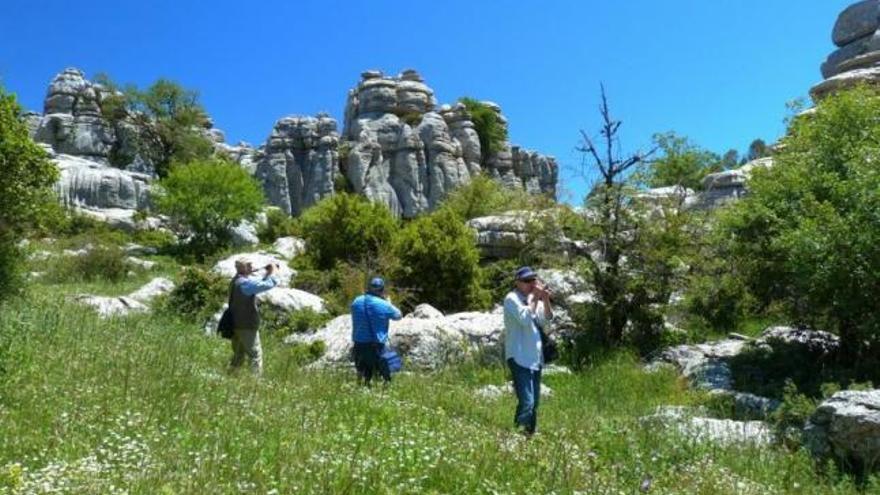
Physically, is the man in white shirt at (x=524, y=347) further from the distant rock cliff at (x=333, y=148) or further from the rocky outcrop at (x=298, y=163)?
the rocky outcrop at (x=298, y=163)

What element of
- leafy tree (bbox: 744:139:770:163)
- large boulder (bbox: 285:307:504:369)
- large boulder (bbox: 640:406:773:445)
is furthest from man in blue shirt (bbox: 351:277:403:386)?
leafy tree (bbox: 744:139:770:163)

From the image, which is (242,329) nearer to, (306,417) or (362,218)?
(306,417)

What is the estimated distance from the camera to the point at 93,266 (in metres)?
35.4

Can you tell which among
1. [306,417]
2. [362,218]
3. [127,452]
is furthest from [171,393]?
[362,218]

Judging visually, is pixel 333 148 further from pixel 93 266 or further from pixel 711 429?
pixel 711 429

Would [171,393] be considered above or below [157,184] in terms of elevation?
below

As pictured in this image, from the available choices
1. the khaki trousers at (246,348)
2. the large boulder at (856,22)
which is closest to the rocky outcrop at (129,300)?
the khaki trousers at (246,348)

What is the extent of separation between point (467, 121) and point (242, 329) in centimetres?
7056

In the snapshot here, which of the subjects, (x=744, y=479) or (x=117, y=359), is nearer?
(x=744, y=479)

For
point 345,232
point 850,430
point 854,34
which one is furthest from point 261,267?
point 854,34

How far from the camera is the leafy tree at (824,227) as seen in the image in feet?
48.7

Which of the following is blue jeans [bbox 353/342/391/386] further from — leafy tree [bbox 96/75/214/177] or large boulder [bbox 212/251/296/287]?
leafy tree [bbox 96/75/214/177]

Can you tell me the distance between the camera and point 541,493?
18.5 ft

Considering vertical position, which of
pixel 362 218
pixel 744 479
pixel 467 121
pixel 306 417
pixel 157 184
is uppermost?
pixel 467 121
